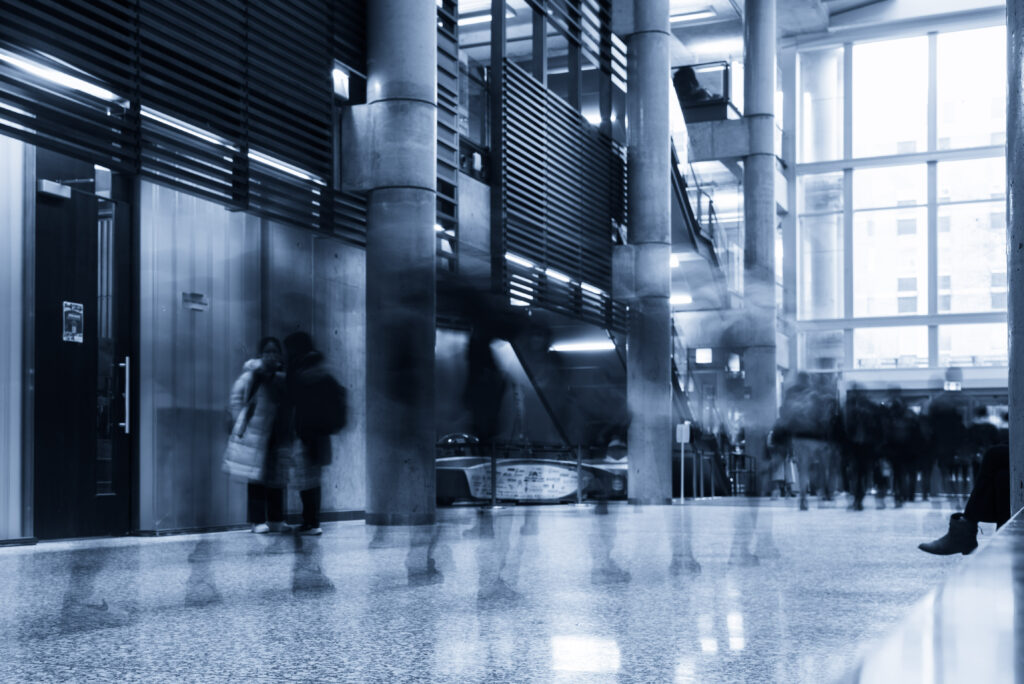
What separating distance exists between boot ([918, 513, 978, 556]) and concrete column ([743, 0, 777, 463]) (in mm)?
22658

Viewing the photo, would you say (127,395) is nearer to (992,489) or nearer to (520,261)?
(992,489)

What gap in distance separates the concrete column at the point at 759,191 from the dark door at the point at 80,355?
68.1ft

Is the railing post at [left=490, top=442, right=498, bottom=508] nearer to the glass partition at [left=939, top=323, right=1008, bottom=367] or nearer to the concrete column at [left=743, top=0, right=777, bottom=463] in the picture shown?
the concrete column at [left=743, top=0, right=777, bottom=463]

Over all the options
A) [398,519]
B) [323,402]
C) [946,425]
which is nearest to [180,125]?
[323,402]

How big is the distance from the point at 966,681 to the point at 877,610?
209 inches

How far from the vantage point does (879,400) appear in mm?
17203

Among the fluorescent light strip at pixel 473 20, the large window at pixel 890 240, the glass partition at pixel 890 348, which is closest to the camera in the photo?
the fluorescent light strip at pixel 473 20

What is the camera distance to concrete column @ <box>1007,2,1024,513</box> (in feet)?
17.7

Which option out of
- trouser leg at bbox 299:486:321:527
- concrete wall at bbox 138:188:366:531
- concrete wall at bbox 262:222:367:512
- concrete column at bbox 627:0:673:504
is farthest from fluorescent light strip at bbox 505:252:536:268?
trouser leg at bbox 299:486:321:527

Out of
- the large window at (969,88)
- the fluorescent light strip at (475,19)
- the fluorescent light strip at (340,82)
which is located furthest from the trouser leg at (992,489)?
the large window at (969,88)

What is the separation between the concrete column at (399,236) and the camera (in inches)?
486

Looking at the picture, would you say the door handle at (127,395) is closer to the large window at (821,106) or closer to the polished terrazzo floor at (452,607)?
the polished terrazzo floor at (452,607)

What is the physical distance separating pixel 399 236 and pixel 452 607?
281 inches

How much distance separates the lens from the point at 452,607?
18.6 ft
